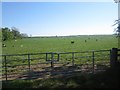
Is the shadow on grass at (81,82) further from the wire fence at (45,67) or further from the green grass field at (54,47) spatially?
the green grass field at (54,47)

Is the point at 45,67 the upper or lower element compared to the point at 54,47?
lower

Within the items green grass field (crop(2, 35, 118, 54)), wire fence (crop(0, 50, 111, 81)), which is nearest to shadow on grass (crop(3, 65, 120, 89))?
wire fence (crop(0, 50, 111, 81))

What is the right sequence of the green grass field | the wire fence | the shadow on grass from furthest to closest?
the green grass field → the wire fence → the shadow on grass

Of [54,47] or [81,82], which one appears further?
[54,47]

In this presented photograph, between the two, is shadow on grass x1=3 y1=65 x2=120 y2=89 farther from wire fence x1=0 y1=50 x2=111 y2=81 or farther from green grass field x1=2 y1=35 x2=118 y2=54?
green grass field x1=2 y1=35 x2=118 y2=54

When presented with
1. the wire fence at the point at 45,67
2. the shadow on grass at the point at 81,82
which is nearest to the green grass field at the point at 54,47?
the wire fence at the point at 45,67

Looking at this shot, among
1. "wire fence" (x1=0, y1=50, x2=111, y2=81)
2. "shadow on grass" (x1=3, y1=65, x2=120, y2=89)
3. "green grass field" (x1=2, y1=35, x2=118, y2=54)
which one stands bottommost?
"shadow on grass" (x1=3, y1=65, x2=120, y2=89)

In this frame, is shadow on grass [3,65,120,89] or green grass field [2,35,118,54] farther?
green grass field [2,35,118,54]

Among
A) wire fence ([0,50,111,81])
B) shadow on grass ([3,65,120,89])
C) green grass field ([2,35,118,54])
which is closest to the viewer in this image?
shadow on grass ([3,65,120,89])

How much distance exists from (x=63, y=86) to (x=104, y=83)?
1.39 m

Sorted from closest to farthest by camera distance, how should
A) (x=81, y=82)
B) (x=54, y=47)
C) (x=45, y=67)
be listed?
(x=81, y=82), (x=45, y=67), (x=54, y=47)

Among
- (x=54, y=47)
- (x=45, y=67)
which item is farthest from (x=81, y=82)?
(x=54, y=47)

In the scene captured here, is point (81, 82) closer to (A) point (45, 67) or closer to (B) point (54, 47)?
(A) point (45, 67)

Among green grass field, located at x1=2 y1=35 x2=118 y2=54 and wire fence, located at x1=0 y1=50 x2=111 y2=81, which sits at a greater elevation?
green grass field, located at x1=2 y1=35 x2=118 y2=54
